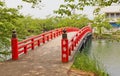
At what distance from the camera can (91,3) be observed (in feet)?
27.5

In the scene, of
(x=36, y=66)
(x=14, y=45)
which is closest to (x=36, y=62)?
(x=36, y=66)

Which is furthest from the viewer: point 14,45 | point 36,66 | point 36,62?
point 14,45

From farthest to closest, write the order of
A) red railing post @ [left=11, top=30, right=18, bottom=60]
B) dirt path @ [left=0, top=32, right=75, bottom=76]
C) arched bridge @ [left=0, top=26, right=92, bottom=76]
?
red railing post @ [left=11, top=30, right=18, bottom=60] < arched bridge @ [left=0, top=26, right=92, bottom=76] < dirt path @ [left=0, top=32, right=75, bottom=76]

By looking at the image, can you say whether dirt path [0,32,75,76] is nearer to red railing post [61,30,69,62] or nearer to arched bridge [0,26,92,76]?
arched bridge [0,26,92,76]

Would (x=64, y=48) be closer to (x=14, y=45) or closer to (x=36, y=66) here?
(x=36, y=66)

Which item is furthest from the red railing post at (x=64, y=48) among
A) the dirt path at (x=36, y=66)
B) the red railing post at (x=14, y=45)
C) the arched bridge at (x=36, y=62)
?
the red railing post at (x=14, y=45)

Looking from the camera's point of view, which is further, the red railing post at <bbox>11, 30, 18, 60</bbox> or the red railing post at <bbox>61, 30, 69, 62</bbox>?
the red railing post at <bbox>11, 30, 18, 60</bbox>

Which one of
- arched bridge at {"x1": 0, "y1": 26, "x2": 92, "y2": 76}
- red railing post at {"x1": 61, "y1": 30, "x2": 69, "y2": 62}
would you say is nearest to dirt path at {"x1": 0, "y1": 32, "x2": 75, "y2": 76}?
arched bridge at {"x1": 0, "y1": 26, "x2": 92, "y2": 76}

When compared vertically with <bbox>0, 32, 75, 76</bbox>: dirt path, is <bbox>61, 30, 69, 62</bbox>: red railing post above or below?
above

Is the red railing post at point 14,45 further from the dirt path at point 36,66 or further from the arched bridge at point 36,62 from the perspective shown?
the dirt path at point 36,66

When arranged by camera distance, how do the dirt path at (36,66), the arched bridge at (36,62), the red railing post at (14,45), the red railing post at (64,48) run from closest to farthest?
the dirt path at (36,66) < the arched bridge at (36,62) < the red railing post at (64,48) < the red railing post at (14,45)

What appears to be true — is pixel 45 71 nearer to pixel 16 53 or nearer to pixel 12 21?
pixel 16 53

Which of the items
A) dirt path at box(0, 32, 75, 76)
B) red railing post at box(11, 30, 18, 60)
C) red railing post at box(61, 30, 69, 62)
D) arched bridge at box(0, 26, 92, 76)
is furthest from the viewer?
red railing post at box(11, 30, 18, 60)

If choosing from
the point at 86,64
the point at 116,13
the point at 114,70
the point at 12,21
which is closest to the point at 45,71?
the point at 86,64
